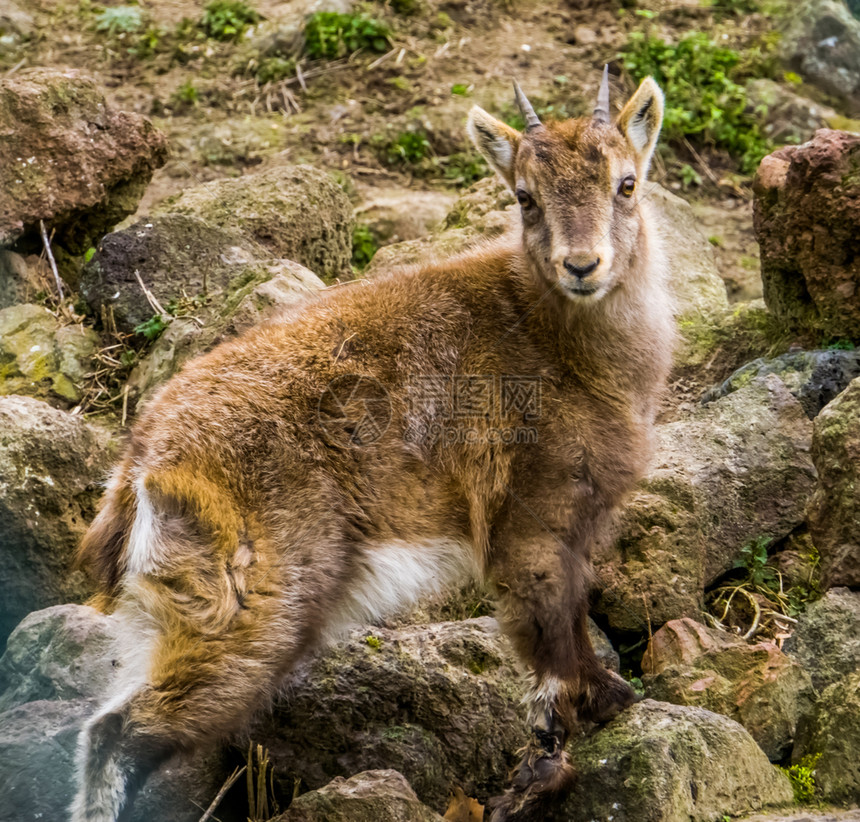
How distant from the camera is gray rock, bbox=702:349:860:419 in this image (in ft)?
19.9

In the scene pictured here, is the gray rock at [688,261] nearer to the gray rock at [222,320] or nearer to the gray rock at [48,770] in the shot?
the gray rock at [222,320]

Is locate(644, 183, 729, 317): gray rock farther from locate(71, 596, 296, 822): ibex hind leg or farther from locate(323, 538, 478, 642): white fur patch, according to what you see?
locate(71, 596, 296, 822): ibex hind leg

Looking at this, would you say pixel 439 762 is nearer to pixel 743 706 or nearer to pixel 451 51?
pixel 743 706

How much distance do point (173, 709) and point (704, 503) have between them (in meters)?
3.27

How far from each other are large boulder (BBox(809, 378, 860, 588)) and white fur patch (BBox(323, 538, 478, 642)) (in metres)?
1.97

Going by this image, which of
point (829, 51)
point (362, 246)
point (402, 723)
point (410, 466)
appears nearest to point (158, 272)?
point (362, 246)

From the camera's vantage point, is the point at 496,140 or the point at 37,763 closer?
the point at 37,763

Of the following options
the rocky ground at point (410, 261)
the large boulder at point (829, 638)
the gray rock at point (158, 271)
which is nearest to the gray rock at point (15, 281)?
the rocky ground at point (410, 261)

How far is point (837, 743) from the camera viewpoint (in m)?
4.07

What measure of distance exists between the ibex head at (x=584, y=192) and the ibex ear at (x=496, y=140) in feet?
0.06

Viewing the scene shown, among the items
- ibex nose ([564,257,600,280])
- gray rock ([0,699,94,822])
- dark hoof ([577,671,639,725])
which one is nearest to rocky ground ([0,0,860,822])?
gray rock ([0,699,94,822])

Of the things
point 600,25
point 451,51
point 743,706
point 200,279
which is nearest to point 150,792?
point 743,706

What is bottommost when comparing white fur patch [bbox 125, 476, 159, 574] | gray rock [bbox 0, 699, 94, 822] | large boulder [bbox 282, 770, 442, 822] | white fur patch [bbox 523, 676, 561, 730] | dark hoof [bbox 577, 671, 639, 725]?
dark hoof [bbox 577, 671, 639, 725]

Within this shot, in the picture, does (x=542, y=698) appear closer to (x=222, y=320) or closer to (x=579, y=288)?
(x=579, y=288)
